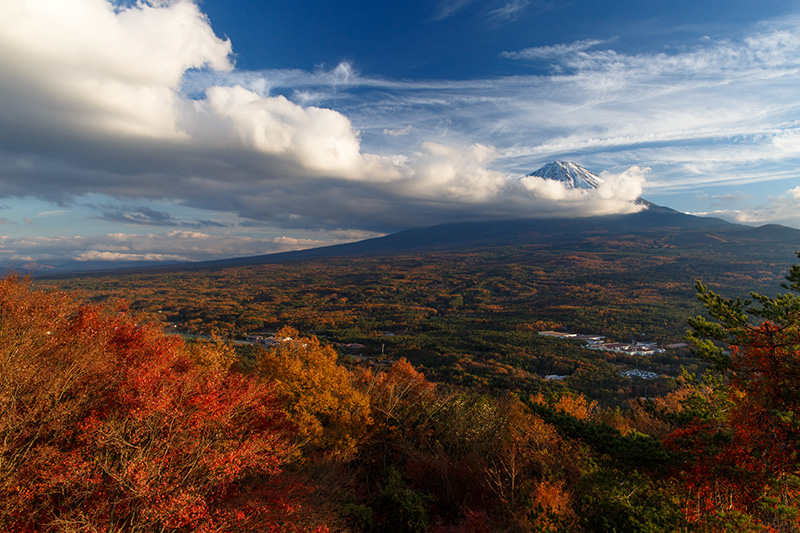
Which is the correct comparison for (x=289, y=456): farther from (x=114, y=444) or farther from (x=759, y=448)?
(x=759, y=448)

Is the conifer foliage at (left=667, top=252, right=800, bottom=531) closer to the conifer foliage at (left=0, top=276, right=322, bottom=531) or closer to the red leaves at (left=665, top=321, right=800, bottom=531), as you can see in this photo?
the red leaves at (left=665, top=321, right=800, bottom=531)

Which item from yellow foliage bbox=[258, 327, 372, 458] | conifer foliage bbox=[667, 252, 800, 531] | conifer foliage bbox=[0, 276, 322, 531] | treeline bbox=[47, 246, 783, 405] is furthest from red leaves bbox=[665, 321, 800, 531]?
treeline bbox=[47, 246, 783, 405]

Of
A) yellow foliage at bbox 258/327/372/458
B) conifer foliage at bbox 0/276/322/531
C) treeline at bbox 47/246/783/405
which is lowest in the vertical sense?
treeline at bbox 47/246/783/405

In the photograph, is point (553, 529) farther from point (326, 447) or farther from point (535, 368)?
point (535, 368)

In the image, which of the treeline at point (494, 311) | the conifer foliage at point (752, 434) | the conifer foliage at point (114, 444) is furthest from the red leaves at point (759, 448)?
the treeline at point (494, 311)

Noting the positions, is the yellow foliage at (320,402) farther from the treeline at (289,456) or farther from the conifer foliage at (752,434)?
the conifer foliage at (752,434)

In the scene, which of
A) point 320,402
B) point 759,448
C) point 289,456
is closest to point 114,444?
point 289,456

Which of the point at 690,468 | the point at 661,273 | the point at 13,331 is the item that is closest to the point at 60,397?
the point at 13,331
